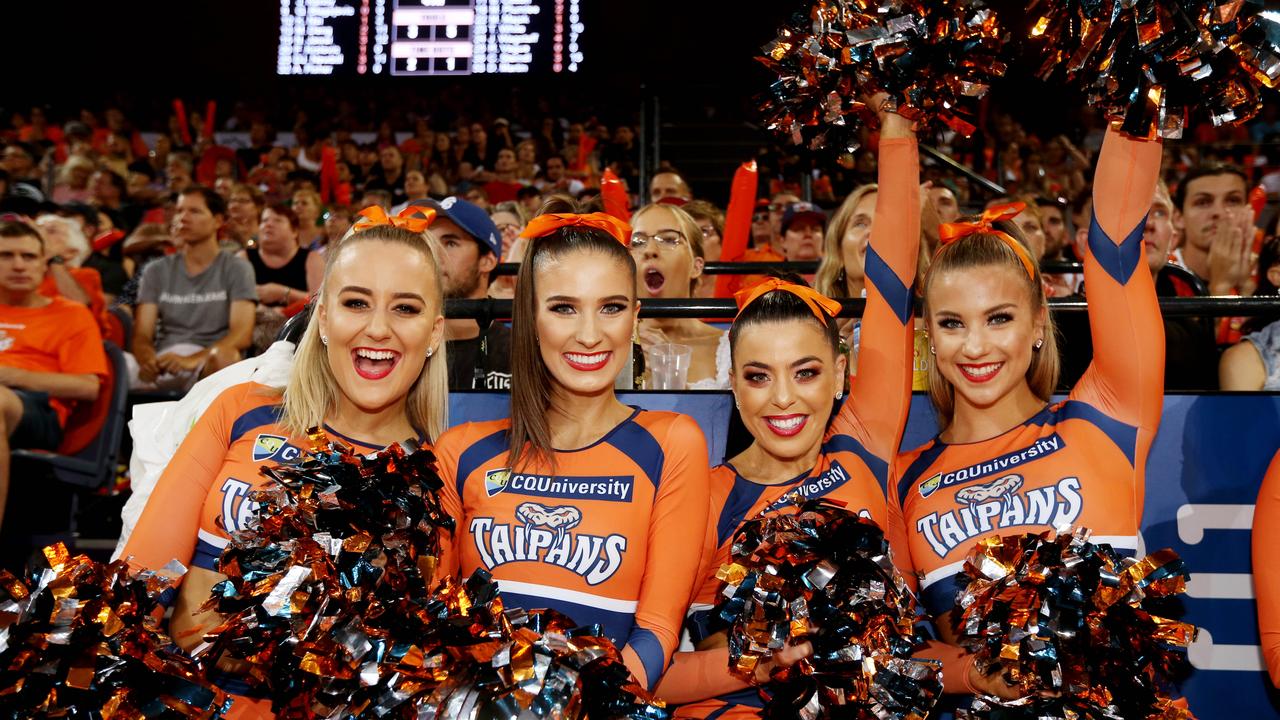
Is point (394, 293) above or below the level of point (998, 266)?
below

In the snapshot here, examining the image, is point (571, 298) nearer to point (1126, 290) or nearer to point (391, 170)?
point (1126, 290)

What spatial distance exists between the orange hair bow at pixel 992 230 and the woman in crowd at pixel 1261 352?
874 millimetres

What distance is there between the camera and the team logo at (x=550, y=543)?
2219mm

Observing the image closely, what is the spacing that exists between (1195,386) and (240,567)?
282 cm

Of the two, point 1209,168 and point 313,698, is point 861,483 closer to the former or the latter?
point 313,698

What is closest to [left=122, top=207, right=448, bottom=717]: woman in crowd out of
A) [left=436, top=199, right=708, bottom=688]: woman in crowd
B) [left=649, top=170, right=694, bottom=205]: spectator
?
[left=436, top=199, right=708, bottom=688]: woman in crowd

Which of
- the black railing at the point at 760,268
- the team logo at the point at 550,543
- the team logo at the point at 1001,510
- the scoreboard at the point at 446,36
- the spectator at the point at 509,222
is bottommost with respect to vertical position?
the team logo at the point at 550,543

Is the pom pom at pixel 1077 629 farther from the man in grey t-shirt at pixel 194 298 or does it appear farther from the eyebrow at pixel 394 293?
the man in grey t-shirt at pixel 194 298

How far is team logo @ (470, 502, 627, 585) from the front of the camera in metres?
2.22

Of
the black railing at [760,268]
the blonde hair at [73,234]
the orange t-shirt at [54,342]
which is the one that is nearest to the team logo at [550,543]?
the black railing at [760,268]

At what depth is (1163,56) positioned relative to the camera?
79.4 inches

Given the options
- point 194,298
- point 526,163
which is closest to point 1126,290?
point 194,298

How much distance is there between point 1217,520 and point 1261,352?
640 mm

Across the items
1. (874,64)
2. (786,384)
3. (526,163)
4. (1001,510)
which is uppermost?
(526,163)
